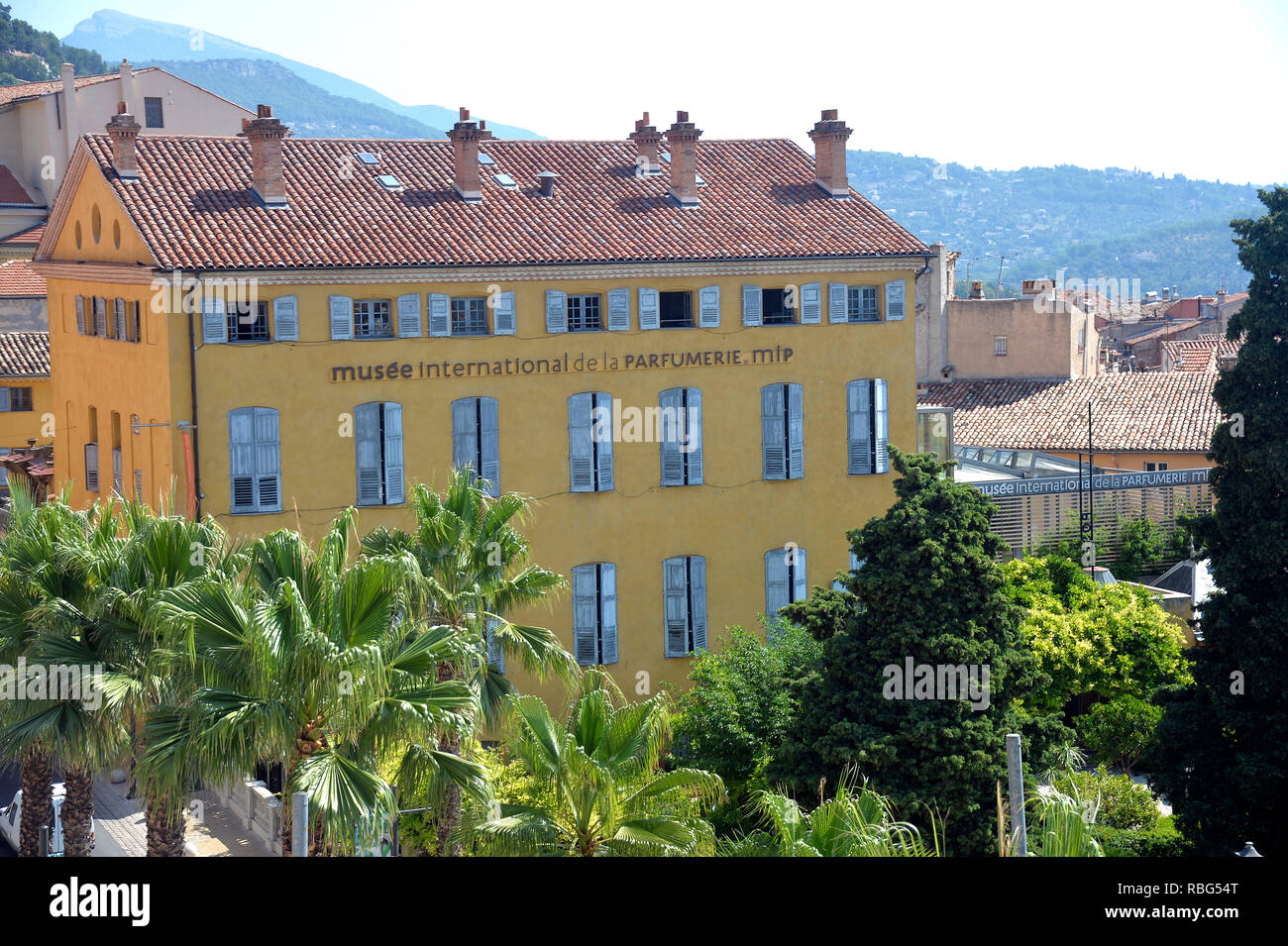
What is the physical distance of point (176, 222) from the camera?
93.9 ft

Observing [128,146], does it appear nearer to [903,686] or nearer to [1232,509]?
[903,686]

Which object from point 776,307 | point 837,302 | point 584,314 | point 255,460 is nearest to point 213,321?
point 255,460

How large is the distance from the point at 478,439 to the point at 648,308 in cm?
464

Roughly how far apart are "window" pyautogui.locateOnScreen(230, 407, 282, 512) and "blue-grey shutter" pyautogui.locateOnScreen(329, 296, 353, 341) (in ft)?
6.44

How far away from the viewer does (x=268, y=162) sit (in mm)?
30062

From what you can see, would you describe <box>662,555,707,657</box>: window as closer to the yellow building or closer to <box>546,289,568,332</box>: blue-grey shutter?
the yellow building

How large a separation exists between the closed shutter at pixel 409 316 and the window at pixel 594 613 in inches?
233

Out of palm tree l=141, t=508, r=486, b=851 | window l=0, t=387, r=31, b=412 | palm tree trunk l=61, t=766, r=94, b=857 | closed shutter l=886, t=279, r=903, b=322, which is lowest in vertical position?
palm tree trunk l=61, t=766, r=94, b=857

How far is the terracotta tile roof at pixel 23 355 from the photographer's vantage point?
50.8m

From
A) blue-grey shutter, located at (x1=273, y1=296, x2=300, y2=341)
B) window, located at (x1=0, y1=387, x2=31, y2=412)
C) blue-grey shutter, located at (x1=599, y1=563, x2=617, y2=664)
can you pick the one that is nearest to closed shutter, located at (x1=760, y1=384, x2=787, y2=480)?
blue-grey shutter, located at (x1=599, y1=563, x2=617, y2=664)

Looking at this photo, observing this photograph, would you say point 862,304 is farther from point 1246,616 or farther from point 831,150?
point 1246,616

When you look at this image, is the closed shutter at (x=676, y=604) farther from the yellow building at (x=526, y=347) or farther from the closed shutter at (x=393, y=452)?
the closed shutter at (x=393, y=452)

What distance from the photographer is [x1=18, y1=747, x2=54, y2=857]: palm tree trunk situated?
17.8 m

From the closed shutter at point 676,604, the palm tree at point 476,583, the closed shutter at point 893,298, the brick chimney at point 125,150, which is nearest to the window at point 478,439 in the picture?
the closed shutter at point 676,604
